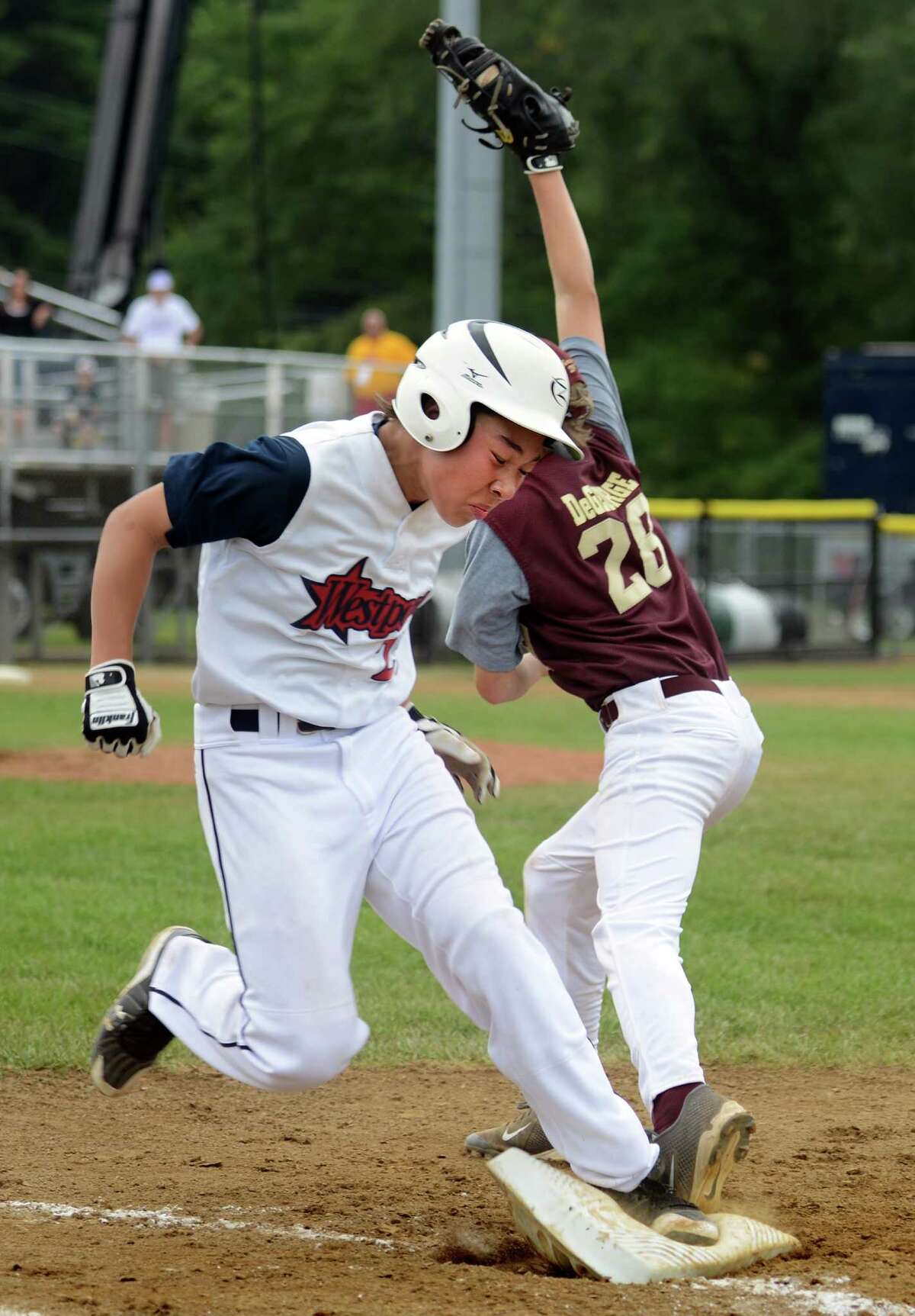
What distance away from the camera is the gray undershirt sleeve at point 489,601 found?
169 inches

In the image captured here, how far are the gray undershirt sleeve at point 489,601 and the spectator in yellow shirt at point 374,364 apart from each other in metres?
12.4

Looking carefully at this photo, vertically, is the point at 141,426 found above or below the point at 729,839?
above

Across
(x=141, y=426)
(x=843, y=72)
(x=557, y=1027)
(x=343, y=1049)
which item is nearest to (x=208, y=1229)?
(x=343, y=1049)

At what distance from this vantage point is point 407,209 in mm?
45844

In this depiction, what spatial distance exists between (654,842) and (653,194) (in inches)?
1517

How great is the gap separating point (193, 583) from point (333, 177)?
2957cm

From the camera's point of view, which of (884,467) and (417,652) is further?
(884,467)

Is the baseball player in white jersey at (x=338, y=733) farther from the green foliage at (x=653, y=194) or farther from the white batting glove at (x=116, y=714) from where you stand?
the green foliage at (x=653, y=194)

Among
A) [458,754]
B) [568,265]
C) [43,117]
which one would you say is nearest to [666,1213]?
[458,754]

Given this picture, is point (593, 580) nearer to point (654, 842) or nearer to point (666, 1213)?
point (654, 842)

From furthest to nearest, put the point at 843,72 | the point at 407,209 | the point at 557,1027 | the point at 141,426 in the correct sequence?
the point at 407,209
the point at 843,72
the point at 141,426
the point at 557,1027

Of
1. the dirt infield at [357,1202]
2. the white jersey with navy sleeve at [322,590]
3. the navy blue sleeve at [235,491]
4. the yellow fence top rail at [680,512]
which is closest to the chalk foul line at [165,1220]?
the dirt infield at [357,1202]

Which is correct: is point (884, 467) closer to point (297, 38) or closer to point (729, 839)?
point (729, 839)

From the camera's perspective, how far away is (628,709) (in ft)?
14.2
